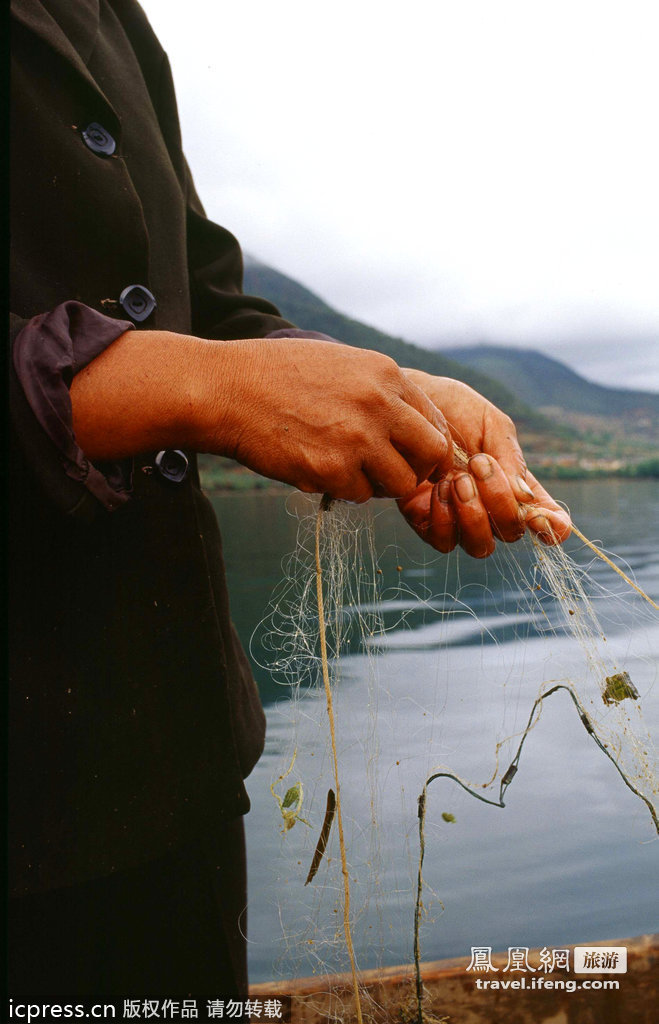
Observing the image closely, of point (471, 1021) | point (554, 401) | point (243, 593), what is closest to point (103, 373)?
point (471, 1021)

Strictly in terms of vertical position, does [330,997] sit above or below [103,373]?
below

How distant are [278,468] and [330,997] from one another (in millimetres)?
1670

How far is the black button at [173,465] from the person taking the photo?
3.52 feet

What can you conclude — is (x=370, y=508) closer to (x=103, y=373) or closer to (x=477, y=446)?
(x=477, y=446)

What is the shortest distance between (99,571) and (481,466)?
2.07 ft

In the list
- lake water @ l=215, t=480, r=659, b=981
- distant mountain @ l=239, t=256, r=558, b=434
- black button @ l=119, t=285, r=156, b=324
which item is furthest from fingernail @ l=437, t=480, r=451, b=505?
distant mountain @ l=239, t=256, r=558, b=434

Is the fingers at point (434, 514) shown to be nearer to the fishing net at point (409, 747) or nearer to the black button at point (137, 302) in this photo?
the fishing net at point (409, 747)

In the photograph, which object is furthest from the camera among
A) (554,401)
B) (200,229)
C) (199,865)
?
(554,401)

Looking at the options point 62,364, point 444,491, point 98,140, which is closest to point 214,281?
point 98,140

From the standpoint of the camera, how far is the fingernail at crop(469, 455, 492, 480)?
1227 mm

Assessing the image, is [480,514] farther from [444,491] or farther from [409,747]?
[409,747]

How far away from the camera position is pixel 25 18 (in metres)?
0.93

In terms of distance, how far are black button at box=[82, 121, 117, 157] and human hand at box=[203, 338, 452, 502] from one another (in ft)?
1.22

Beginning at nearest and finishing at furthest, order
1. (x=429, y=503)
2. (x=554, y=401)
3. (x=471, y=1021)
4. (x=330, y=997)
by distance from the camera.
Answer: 1. (x=429, y=503)
2. (x=330, y=997)
3. (x=471, y=1021)
4. (x=554, y=401)
